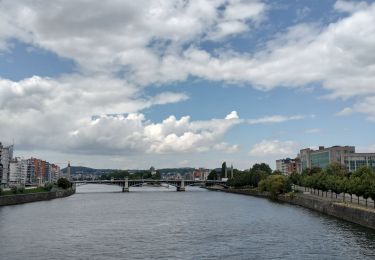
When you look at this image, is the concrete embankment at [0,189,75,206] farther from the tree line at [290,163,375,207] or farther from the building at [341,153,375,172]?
the building at [341,153,375,172]

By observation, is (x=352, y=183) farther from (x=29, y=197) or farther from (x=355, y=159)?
(x=355, y=159)

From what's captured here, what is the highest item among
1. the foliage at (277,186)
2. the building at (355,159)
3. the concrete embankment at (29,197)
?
the building at (355,159)

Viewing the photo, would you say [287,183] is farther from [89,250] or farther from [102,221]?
[89,250]

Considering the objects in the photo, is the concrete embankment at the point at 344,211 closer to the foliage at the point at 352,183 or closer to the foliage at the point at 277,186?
the foliage at the point at 352,183

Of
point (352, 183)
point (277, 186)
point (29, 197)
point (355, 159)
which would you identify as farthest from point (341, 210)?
point (355, 159)

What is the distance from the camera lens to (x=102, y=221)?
6444 cm

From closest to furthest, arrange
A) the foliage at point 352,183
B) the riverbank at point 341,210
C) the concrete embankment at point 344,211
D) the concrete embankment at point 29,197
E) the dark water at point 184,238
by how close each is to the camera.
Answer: the dark water at point 184,238, the concrete embankment at point 344,211, the riverbank at point 341,210, the foliage at point 352,183, the concrete embankment at point 29,197

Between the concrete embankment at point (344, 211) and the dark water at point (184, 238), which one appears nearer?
the dark water at point (184, 238)

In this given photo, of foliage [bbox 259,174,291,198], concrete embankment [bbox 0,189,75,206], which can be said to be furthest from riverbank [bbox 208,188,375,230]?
concrete embankment [bbox 0,189,75,206]

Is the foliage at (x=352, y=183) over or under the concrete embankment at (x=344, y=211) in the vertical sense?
over

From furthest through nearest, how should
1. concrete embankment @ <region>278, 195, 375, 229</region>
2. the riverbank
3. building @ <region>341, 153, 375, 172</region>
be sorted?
1. building @ <region>341, 153, 375, 172</region>
2. the riverbank
3. concrete embankment @ <region>278, 195, 375, 229</region>

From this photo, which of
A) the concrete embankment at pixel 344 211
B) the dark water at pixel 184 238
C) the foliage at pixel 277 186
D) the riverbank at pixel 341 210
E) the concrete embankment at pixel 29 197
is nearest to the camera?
the dark water at pixel 184 238

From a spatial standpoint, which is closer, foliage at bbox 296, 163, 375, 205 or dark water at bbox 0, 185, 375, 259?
dark water at bbox 0, 185, 375, 259

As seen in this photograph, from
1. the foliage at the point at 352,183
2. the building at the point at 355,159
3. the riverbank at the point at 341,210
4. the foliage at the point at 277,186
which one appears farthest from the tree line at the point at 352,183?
the building at the point at 355,159
